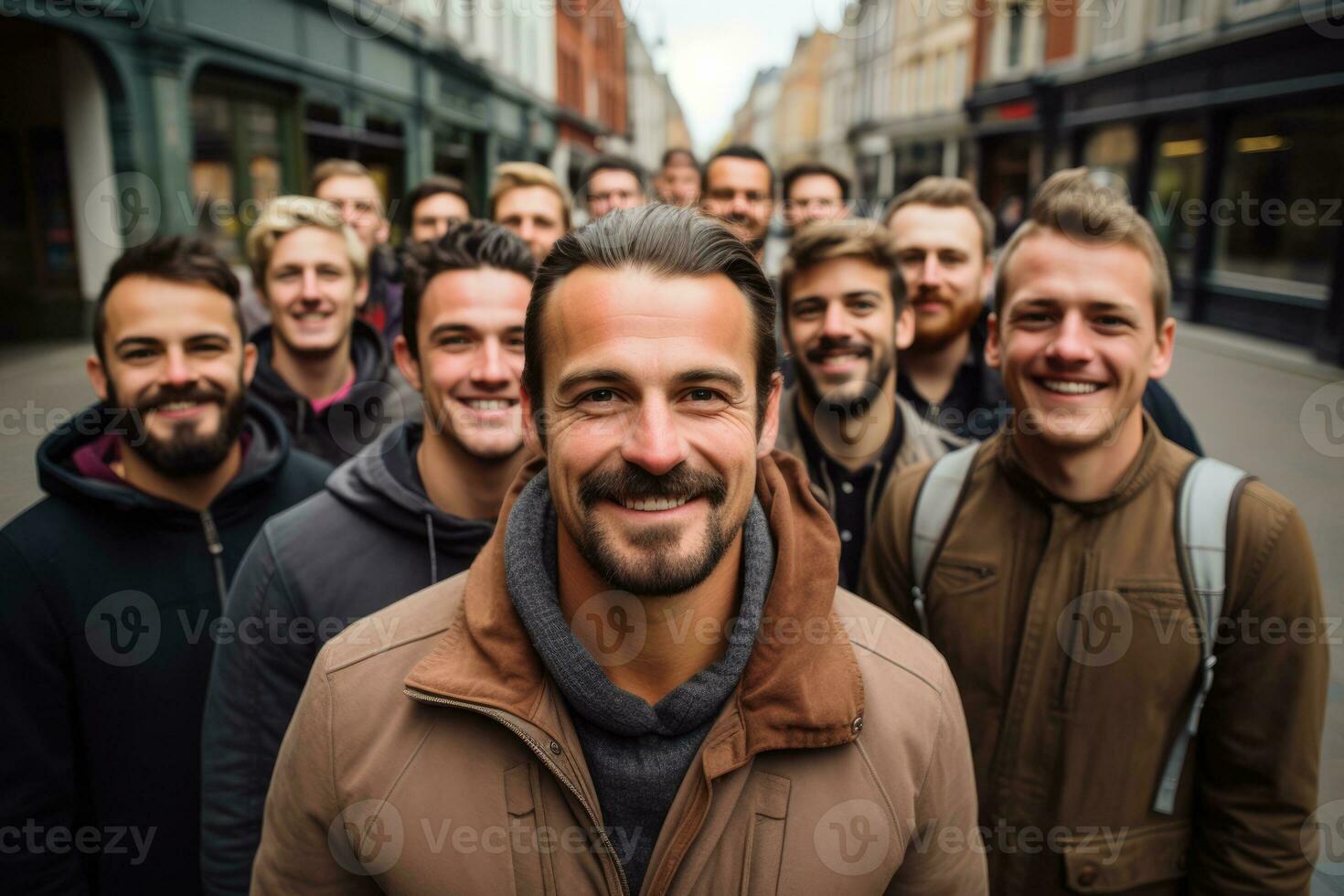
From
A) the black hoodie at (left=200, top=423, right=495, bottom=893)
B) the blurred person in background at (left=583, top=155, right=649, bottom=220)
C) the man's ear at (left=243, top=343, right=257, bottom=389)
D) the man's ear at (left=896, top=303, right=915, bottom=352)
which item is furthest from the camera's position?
the blurred person in background at (left=583, top=155, right=649, bottom=220)

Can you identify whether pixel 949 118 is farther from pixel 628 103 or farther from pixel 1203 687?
pixel 1203 687

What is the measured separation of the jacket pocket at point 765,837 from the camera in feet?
5.10

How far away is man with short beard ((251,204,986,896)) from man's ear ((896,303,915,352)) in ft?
6.38

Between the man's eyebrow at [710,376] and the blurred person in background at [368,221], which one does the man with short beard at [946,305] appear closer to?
the man's eyebrow at [710,376]

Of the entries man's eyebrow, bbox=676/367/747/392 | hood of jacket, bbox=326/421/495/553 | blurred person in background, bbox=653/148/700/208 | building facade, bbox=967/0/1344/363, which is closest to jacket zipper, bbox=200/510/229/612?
hood of jacket, bbox=326/421/495/553

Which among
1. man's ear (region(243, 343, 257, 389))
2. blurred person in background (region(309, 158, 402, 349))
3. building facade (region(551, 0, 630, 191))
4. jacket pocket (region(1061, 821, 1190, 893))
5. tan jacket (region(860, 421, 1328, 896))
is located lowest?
jacket pocket (region(1061, 821, 1190, 893))

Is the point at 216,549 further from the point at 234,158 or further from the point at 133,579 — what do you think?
the point at 234,158

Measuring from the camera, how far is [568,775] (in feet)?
5.08

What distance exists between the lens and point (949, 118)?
29.2 m

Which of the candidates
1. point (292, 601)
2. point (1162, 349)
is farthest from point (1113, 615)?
point (292, 601)

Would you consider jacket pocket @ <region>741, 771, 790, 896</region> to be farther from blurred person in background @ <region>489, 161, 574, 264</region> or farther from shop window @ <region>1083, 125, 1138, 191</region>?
shop window @ <region>1083, 125, 1138, 191</region>

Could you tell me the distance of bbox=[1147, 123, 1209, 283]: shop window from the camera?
15.2 m

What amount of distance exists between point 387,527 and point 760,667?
1181 millimetres

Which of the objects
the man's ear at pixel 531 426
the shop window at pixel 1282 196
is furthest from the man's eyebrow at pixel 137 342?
the shop window at pixel 1282 196
